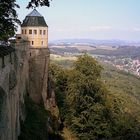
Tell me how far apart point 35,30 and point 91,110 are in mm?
12987

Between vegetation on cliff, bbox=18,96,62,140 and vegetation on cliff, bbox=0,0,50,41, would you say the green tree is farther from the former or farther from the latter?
vegetation on cliff, bbox=0,0,50,41

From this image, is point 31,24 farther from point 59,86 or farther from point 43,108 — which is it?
point 59,86

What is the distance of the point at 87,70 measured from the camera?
178 ft

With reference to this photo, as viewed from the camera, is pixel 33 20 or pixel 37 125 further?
pixel 33 20

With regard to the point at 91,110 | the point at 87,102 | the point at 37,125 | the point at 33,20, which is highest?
the point at 33,20

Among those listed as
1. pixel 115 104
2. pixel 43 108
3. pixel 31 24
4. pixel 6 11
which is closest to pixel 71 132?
pixel 43 108

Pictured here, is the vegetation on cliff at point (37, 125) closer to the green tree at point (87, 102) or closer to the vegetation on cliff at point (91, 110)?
the green tree at point (87, 102)

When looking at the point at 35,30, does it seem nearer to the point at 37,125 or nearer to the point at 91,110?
the point at 91,110

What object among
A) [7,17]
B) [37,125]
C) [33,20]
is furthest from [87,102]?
[7,17]

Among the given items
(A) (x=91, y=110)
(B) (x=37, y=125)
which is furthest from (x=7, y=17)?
(A) (x=91, y=110)

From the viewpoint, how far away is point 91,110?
51.5 meters

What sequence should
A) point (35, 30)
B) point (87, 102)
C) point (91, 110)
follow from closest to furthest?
point (35, 30)
point (91, 110)
point (87, 102)

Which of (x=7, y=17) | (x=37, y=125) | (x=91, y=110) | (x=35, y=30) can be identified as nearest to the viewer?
(x=7, y=17)

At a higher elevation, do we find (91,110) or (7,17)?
(7,17)
